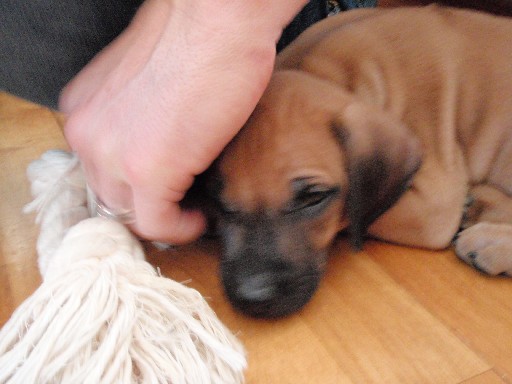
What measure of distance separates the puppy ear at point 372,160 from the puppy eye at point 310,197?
0.18ft

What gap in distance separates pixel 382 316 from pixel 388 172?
30cm

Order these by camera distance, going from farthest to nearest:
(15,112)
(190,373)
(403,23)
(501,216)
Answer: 1. (15,112)
2. (403,23)
3. (501,216)
4. (190,373)

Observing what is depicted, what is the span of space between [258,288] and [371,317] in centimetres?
26

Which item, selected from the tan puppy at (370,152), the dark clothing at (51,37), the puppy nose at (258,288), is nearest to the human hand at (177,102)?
the tan puppy at (370,152)

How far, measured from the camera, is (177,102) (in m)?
1.00

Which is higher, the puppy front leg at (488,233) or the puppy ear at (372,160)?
the puppy ear at (372,160)

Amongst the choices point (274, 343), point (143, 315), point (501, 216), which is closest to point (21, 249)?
point (143, 315)

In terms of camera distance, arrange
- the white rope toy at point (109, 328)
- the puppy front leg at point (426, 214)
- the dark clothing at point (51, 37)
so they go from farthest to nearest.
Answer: the dark clothing at point (51, 37) → the puppy front leg at point (426, 214) → the white rope toy at point (109, 328)

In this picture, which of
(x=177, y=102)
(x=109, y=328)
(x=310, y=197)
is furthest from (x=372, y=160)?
(x=109, y=328)

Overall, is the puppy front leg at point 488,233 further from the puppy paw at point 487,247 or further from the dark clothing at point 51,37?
the dark clothing at point 51,37

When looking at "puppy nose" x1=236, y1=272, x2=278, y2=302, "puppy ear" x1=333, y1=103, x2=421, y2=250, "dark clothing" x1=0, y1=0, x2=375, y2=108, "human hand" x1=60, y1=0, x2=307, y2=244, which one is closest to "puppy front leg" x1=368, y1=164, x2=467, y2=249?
"puppy ear" x1=333, y1=103, x2=421, y2=250

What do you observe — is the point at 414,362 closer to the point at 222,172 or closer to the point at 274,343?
the point at 274,343

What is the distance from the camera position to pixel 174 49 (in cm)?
103

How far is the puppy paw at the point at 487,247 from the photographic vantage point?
1210mm
